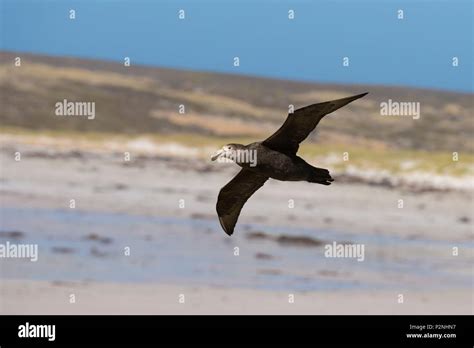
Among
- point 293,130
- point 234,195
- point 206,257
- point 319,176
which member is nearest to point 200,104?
point 206,257

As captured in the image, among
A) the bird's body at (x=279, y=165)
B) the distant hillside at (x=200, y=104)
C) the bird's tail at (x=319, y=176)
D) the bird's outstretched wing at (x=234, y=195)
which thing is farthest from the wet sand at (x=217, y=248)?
the distant hillside at (x=200, y=104)

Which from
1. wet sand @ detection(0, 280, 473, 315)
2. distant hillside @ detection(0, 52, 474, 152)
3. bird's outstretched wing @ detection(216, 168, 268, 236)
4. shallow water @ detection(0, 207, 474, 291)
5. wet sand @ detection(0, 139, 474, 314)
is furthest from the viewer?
distant hillside @ detection(0, 52, 474, 152)

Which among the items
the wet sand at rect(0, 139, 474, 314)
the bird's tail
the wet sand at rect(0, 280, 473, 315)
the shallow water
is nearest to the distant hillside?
the wet sand at rect(0, 139, 474, 314)

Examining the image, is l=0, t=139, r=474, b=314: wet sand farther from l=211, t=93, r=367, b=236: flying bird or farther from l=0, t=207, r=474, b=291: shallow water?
l=211, t=93, r=367, b=236: flying bird

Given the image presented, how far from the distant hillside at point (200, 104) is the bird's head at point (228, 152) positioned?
68014 millimetres

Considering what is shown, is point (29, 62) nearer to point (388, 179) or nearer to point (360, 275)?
point (388, 179)

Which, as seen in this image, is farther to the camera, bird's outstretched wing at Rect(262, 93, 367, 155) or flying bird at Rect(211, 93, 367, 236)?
bird's outstretched wing at Rect(262, 93, 367, 155)

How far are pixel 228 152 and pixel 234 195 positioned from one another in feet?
7.22

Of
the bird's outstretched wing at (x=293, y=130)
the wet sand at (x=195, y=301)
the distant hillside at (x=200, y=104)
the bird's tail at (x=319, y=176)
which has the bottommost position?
the wet sand at (x=195, y=301)

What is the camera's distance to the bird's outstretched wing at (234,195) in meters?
15.6

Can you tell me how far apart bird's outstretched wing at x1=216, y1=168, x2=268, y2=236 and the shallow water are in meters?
7.42

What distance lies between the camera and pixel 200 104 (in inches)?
4712

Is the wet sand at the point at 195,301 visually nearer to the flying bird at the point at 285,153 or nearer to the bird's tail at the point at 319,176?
the flying bird at the point at 285,153

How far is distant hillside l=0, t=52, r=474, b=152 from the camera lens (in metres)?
97.1
